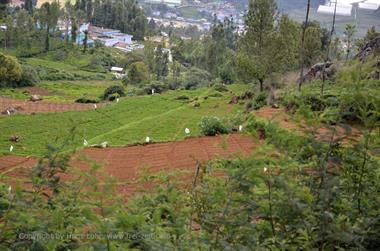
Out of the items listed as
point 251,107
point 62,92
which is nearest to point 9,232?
point 251,107

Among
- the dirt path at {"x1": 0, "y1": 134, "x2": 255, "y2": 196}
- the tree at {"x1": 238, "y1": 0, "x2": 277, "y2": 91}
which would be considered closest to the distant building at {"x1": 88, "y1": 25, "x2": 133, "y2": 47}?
the tree at {"x1": 238, "y1": 0, "x2": 277, "y2": 91}

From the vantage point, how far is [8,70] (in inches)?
1676

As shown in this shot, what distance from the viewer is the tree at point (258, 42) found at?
25719 millimetres

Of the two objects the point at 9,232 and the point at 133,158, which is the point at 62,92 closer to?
the point at 133,158

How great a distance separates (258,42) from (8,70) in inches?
959

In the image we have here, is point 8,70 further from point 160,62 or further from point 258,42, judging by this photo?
point 258,42

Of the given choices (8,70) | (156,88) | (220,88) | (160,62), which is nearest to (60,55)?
(160,62)

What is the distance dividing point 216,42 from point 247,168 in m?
49.3

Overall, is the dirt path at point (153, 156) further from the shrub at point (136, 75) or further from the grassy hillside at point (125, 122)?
the shrub at point (136, 75)

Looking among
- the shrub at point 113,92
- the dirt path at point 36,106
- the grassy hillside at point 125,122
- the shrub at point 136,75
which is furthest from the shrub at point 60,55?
the grassy hillside at point 125,122

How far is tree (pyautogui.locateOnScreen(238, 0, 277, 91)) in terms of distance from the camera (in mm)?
25719

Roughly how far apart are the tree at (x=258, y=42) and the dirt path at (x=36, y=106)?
33.9 ft

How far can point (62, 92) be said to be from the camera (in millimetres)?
44656

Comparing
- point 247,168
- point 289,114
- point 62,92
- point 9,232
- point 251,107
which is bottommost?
point 62,92
